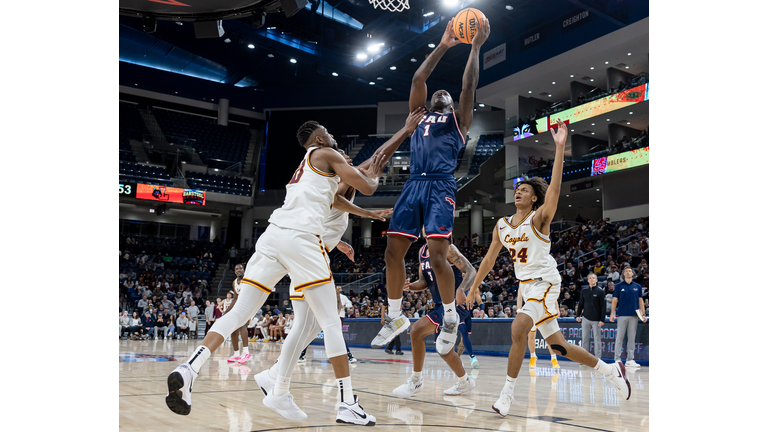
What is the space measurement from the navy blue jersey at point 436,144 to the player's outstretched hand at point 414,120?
421 millimetres

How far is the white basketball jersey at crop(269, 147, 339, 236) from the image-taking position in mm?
3771

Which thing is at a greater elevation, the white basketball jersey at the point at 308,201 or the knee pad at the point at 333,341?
the white basketball jersey at the point at 308,201

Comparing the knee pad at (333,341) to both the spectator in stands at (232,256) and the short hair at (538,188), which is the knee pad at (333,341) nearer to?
the short hair at (538,188)

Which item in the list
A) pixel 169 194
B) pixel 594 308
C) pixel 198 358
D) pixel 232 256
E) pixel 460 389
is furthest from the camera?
pixel 232 256

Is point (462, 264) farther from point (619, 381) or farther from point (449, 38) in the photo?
point (449, 38)

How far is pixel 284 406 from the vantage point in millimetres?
3766

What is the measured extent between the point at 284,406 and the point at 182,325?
1776 centimetres

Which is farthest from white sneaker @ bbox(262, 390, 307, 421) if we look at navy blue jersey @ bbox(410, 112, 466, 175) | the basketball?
the basketball

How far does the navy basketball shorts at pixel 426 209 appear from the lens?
4867 mm

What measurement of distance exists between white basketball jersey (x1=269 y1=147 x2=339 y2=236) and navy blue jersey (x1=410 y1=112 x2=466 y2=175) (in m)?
1.30

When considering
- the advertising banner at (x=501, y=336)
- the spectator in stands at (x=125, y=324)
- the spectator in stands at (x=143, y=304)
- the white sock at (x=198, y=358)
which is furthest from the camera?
the spectator in stands at (x=143, y=304)

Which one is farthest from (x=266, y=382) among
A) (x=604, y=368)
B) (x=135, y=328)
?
(x=135, y=328)

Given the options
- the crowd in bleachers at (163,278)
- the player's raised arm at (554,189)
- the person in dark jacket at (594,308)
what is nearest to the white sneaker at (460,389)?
the player's raised arm at (554,189)
